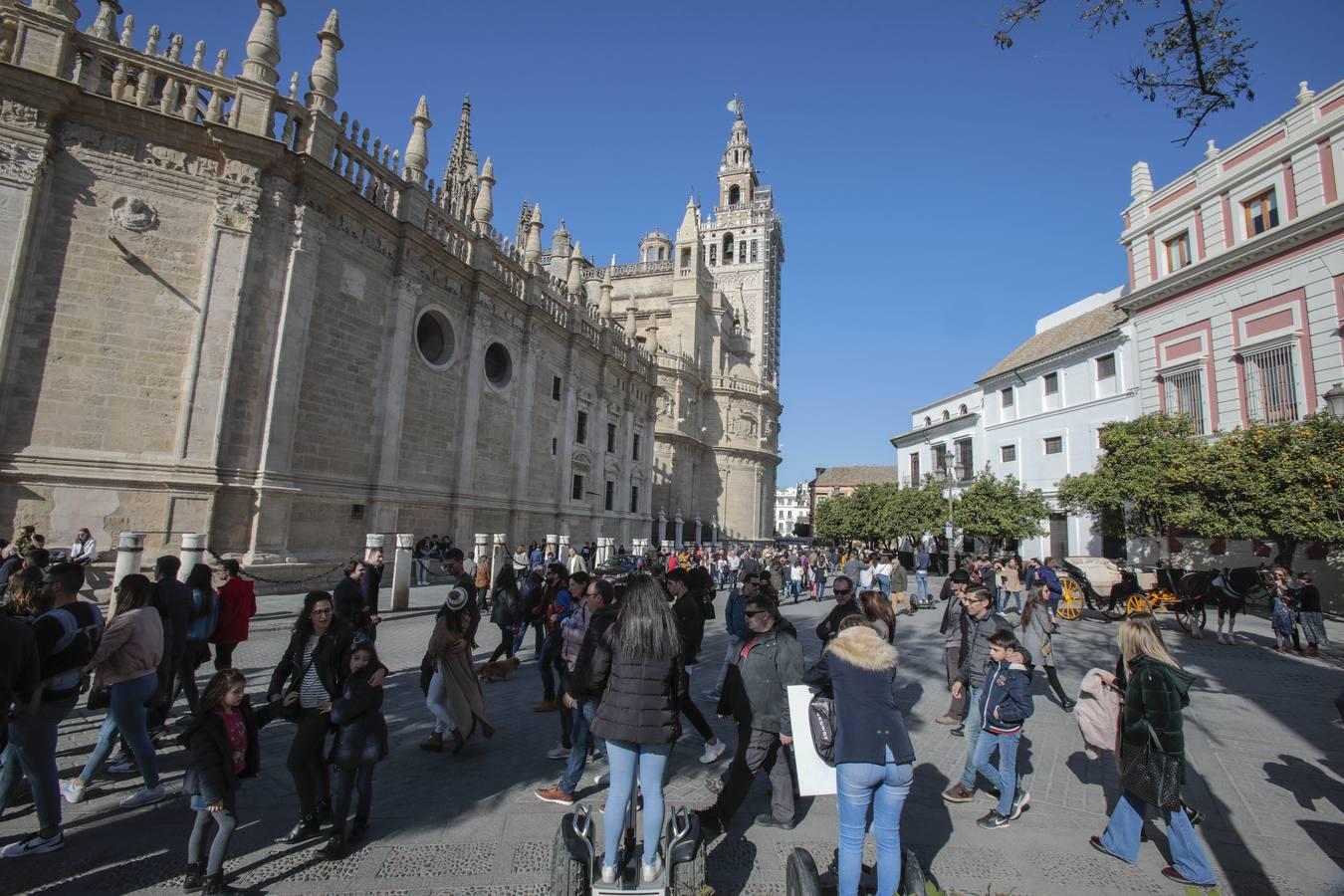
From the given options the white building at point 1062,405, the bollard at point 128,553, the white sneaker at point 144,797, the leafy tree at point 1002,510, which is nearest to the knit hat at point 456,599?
the white sneaker at point 144,797

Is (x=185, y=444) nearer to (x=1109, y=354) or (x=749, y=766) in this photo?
(x=749, y=766)

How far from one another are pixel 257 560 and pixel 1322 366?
27.2m

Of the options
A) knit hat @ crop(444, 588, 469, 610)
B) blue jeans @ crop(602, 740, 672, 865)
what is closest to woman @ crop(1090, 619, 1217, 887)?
blue jeans @ crop(602, 740, 672, 865)

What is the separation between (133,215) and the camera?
12477 millimetres

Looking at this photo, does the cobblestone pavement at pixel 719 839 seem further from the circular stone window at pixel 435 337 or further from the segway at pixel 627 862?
the circular stone window at pixel 435 337

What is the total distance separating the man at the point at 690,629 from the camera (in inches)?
211

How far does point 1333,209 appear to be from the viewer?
1702cm

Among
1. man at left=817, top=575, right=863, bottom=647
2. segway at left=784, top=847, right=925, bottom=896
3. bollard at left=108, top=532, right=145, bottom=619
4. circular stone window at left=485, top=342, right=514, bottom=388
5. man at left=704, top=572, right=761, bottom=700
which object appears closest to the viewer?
segway at left=784, top=847, right=925, bottom=896

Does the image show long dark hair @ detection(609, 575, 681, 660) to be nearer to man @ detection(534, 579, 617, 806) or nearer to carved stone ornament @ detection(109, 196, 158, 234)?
man @ detection(534, 579, 617, 806)

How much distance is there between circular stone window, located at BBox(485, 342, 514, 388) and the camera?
21.6 m

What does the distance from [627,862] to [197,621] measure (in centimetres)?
441

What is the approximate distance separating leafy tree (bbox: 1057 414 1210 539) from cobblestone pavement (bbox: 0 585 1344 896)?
1302cm

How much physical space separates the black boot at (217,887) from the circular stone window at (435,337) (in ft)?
55.2

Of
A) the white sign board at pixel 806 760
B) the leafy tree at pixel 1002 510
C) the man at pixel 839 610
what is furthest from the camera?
the leafy tree at pixel 1002 510
